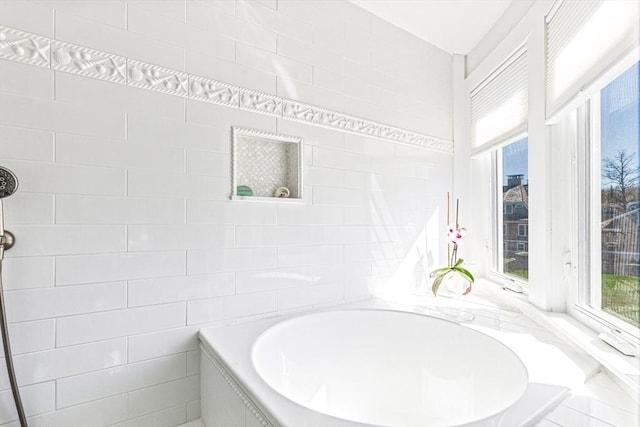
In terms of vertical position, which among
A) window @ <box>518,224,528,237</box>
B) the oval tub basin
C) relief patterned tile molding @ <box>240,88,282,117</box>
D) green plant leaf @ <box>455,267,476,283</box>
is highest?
relief patterned tile molding @ <box>240,88,282,117</box>

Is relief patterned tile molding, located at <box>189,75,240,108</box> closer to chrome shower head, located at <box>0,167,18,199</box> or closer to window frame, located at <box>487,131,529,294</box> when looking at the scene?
chrome shower head, located at <box>0,167,18,199</box>

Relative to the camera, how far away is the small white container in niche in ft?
5.60

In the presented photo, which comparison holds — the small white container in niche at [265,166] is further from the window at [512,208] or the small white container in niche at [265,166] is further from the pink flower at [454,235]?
the window at [512,208]

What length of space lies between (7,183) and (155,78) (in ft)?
2.26

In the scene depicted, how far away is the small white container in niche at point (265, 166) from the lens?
5.60 ft

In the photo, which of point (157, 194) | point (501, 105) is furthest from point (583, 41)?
point (157, 194)

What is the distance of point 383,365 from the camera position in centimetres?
182

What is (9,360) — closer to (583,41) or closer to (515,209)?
(583,41)

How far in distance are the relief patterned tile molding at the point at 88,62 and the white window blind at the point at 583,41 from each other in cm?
184

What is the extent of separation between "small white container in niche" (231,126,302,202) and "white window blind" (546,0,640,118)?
1.29m

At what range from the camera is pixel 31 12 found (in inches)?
49.1

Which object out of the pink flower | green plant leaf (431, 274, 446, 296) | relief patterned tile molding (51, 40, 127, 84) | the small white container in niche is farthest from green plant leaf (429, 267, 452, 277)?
relief patterned tile molding (51, 40, 127, 84)

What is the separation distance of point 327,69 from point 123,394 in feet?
6.34

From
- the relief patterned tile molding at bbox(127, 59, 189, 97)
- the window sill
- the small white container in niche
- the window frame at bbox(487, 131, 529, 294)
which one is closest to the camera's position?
the window sill
